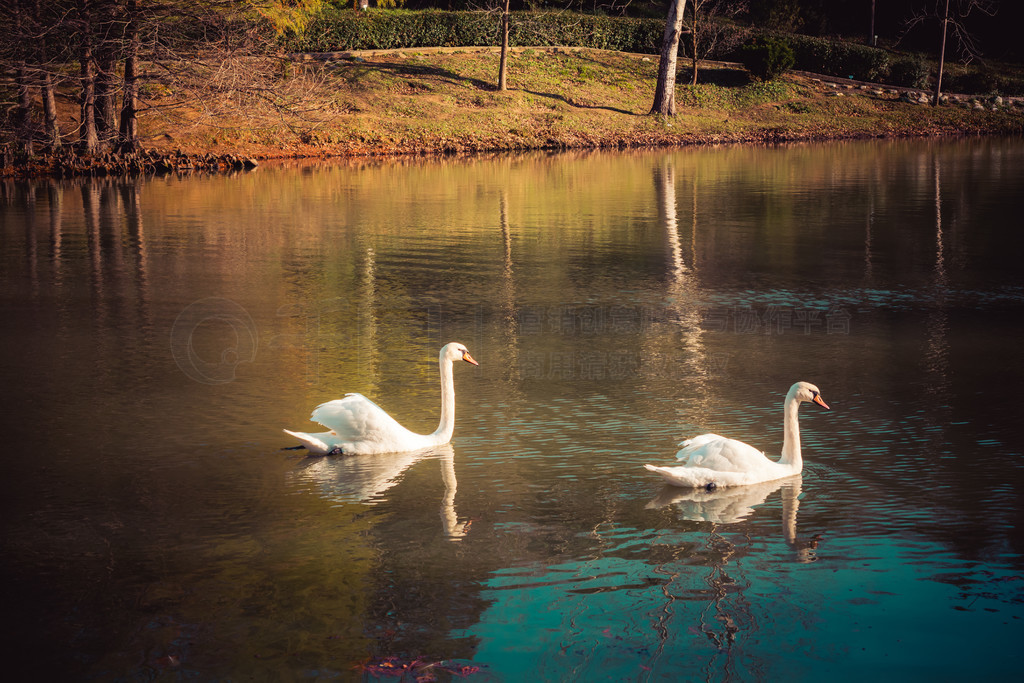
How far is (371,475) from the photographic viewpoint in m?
8.41

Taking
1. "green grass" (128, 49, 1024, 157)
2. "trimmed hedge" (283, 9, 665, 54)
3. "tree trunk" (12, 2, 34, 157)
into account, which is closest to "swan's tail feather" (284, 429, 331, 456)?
"tree trunk" (12, 2, 34, 157)

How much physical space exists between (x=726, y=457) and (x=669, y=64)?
4038 cm

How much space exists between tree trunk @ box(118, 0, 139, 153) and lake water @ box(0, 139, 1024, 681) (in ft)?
45.9

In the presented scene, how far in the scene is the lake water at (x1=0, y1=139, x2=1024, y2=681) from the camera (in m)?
5.78

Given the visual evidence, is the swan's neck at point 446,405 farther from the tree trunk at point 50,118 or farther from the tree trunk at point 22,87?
the tree trunk at point 50,118

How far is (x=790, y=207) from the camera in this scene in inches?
961

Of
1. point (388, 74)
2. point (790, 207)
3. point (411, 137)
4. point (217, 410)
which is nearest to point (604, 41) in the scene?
point (388, 74)

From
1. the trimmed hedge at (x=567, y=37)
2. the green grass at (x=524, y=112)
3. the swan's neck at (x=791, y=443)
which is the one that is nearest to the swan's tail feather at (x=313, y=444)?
the swan's neck at (x=791, y=443)

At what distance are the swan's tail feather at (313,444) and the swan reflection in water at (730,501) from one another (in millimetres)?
2749

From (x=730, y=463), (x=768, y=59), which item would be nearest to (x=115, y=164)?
(x=730, y=463)

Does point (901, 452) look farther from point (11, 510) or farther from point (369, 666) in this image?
point (11, 510)

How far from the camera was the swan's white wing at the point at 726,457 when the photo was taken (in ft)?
25.5

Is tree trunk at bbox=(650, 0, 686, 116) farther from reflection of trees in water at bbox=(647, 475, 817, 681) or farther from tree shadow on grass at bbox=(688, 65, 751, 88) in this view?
reflection of trees in water at bbox=(647, 475, 817, 681)

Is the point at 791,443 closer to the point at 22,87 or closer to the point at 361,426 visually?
the point at 361,426
